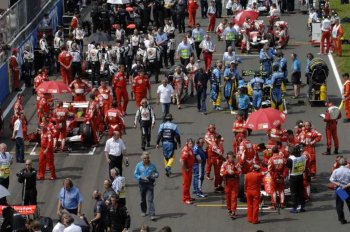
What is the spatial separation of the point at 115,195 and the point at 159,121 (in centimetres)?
1210

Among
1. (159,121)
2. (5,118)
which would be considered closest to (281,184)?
(159,121)

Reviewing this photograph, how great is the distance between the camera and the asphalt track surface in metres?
29.2

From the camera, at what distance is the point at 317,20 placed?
50.8 m

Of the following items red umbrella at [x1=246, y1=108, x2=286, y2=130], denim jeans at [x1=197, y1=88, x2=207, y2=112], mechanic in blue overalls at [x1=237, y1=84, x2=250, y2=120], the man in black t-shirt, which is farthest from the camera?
denim jeans at [x1=197, y1=88, x2=207, y2=112]

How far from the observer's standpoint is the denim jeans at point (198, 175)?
30.9 meters

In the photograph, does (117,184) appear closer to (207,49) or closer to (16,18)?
(207,49)

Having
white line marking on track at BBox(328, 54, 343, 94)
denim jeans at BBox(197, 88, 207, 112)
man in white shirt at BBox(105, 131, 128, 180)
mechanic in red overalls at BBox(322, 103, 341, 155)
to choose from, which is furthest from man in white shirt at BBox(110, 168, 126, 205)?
white line marking on track at BBox(328, 54, 343, 94)

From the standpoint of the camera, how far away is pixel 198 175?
30938 mm

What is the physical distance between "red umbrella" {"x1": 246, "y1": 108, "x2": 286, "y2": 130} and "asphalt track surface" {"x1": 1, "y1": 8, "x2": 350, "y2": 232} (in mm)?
1972

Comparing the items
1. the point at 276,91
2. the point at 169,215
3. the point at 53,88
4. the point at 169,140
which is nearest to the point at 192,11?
the point at 276,91

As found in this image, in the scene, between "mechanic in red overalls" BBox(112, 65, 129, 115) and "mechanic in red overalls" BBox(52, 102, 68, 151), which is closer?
"mechanic in red overalls" BBox(52, 102, 68, 151)

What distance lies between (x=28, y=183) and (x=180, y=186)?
4.71m

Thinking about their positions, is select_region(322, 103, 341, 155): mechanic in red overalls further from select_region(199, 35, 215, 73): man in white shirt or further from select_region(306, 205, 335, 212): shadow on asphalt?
select_region(199, 35, 215, 73): man in white shirt

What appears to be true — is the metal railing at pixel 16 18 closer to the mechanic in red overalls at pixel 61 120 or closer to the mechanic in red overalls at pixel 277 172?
the mechanic in red overalls at pixel 61 120
